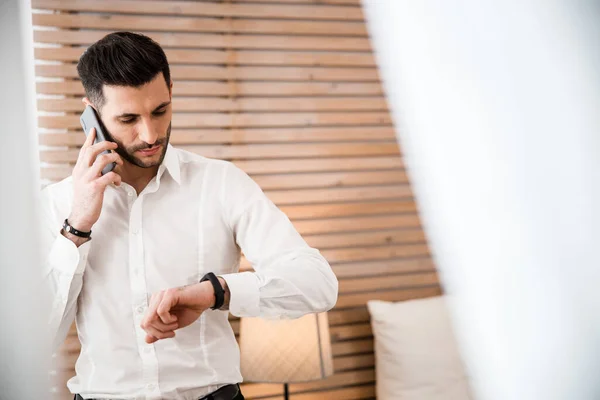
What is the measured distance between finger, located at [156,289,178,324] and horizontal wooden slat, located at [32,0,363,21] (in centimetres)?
180

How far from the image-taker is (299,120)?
257cm

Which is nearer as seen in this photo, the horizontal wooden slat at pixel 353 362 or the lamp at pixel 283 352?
→ the lamp at pixel 283 352

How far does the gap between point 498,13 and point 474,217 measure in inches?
4.2

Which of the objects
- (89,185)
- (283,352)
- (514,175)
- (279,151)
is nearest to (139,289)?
(89,185)

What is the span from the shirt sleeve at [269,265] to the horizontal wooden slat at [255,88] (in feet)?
3.66

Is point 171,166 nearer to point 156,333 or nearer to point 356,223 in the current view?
point 156,333

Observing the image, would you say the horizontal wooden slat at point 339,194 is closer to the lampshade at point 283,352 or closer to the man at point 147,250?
the lampshade at point 283,352

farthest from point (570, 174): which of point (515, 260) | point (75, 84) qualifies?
point (75, 84)

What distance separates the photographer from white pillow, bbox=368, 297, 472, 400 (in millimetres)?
2318

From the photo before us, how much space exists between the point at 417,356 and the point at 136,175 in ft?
5.14

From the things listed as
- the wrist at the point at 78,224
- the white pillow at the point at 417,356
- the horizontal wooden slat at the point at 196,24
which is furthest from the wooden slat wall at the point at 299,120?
the wrist at the point at 78,224

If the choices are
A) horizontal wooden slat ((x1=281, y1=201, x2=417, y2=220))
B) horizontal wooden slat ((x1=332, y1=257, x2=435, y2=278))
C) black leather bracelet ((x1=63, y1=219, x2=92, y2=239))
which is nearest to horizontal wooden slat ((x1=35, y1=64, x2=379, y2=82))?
horizontal wooden slat ((x1=281, y1=201, x2=417, y2=220))

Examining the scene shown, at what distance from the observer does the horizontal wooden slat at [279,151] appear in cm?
220

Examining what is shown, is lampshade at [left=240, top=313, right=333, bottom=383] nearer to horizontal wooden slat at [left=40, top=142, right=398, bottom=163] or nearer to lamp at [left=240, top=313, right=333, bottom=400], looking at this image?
lamp at [left=240, top=313, right=333, bottom=400]
